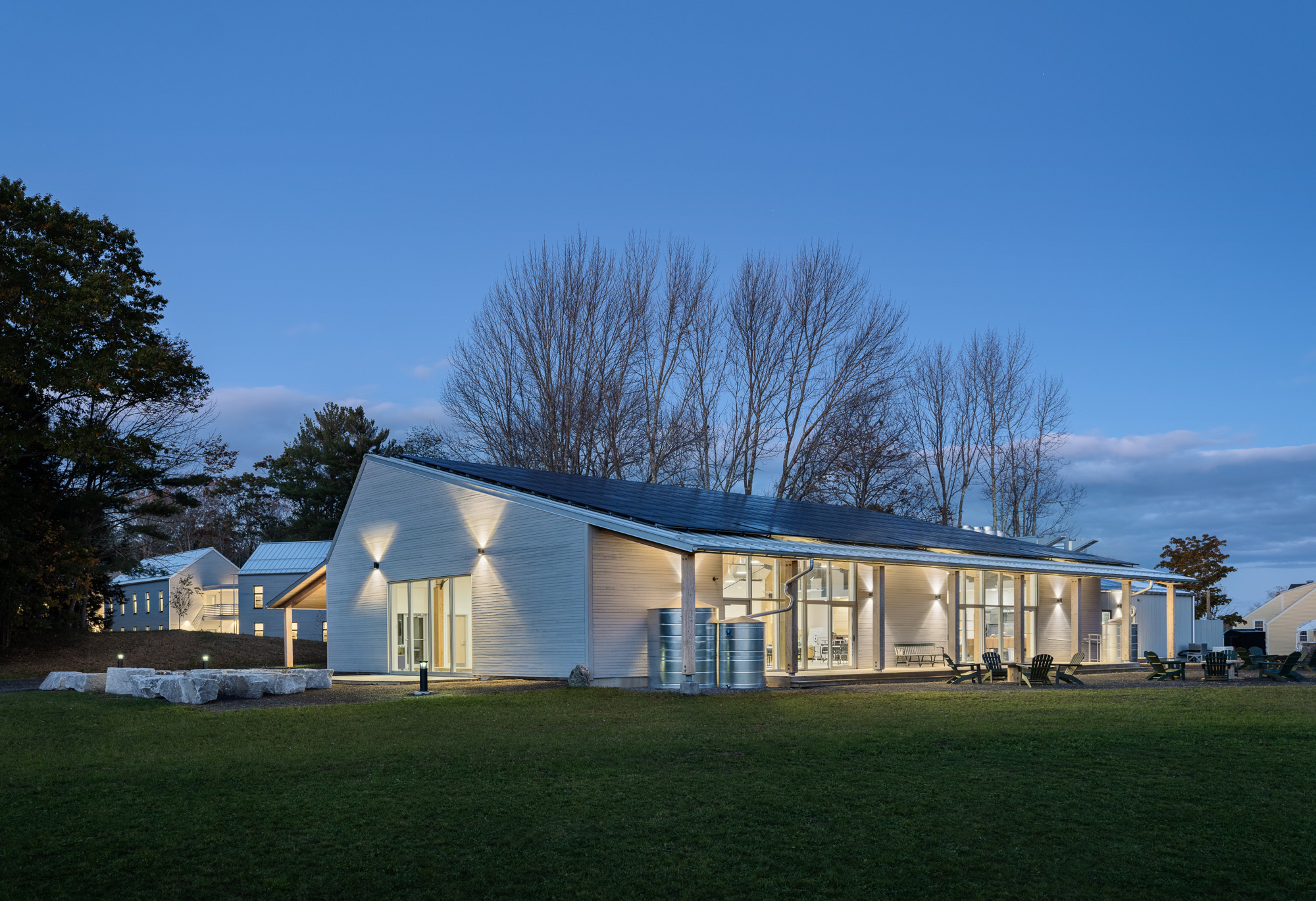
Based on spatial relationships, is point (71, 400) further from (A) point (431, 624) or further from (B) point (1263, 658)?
(B) point (1263, 658)

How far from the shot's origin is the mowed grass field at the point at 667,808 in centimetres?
536

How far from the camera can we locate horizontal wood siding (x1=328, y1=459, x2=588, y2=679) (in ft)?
59.5

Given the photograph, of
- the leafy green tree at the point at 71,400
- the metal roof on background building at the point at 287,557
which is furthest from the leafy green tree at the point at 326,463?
the leafy green tree at the point at 71,400

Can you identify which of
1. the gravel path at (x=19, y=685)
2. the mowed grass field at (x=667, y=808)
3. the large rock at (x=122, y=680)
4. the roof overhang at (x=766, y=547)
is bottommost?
the gravel path at (x=19, y=685)

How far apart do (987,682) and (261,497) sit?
50.1 m

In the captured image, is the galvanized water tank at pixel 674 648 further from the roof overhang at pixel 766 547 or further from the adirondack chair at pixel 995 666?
the adirondack chair at pixel 995 666

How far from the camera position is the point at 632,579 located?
18.2m

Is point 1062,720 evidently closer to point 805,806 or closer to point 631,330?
point 805,806

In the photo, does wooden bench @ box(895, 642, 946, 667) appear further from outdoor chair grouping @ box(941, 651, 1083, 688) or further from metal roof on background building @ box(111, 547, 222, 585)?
metal roof on background building @ box(111, 547, 222, 585)

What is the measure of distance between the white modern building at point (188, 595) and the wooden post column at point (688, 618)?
3942cm

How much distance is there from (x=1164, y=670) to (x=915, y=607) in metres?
5.65

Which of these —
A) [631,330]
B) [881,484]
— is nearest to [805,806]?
[631,330]

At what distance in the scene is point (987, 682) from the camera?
750 inches

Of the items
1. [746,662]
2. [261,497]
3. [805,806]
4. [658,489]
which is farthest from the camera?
[261,497]
